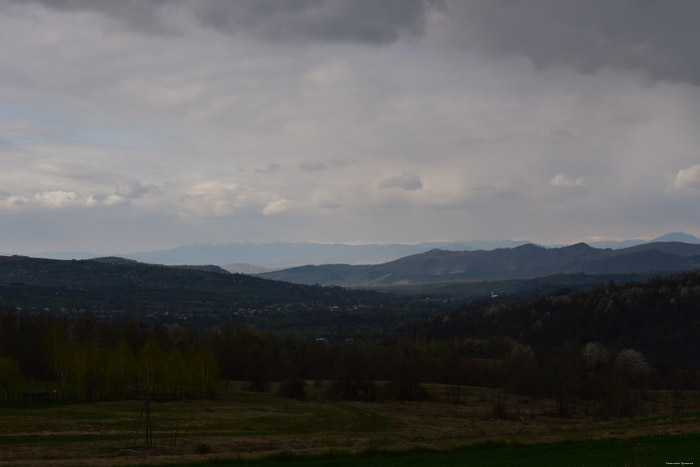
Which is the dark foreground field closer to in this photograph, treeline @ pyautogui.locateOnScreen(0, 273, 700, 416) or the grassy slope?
the grassy slope

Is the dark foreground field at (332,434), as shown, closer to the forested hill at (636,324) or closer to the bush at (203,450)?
the bush at (203,450)

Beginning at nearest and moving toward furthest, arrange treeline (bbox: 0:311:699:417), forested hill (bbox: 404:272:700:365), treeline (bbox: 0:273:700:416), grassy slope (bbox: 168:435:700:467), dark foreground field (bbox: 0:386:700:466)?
grassy slope (bbox: 168:435:700:467), dark foreground field (bbox: 0:386:700:466), treeline (bbox: 0:311:699:417), treeline (bbox: 0:273:700:416), forested hill (bbox: 404:272:700:365)

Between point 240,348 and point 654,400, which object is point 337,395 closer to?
point 240,348

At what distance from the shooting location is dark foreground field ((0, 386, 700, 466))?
35031 mm

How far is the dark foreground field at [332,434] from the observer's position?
3503cm

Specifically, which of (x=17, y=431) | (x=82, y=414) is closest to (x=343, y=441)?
(x=17, y=431)

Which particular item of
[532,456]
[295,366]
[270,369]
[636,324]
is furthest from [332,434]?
[636,324]

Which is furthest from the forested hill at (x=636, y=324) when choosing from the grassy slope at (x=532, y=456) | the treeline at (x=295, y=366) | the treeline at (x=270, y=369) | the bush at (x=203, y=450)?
the bush at (x=203, y=450)

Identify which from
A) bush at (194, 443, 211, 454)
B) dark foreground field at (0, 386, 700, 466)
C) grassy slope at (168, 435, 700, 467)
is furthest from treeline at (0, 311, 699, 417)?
grassy slope at (168, 435, 700, 467)

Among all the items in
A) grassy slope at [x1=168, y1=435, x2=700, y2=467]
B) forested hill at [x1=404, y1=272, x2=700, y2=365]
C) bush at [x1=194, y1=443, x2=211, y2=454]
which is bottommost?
forested hill at [x1=404, y1=272, x2=700, y2=365]

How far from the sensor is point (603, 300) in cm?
19588

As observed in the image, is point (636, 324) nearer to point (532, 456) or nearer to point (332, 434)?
point (332, 434)

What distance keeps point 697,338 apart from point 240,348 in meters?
141

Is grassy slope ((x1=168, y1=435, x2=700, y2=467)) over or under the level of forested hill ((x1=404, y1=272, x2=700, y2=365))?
over
